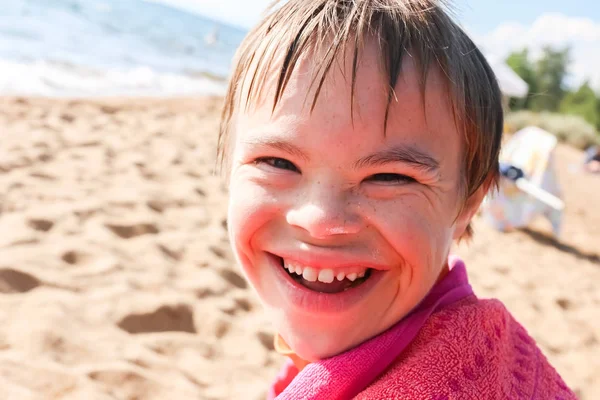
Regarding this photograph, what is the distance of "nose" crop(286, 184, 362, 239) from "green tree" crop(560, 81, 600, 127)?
97.7ft

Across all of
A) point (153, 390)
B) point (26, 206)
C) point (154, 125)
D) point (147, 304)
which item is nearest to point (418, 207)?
point (153, 390)

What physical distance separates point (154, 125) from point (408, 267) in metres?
6.11

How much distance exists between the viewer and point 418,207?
3.57ft

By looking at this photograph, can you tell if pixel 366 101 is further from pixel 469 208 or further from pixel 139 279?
pixel 139 279

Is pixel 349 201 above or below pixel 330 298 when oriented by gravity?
above

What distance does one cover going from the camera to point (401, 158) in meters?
1.07

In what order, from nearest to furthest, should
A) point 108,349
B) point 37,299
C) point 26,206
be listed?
point 108,349
point 37,299
point 26,206

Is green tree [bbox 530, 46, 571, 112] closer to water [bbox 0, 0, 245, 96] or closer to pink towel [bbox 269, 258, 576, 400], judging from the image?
water [bbox 0, 0, 245, 96]

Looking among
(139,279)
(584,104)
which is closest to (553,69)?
(584,104)

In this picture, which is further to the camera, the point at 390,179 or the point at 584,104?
the point at 584,104

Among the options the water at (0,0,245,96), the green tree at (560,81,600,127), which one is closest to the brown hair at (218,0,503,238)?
the water at (0,0,245,96)

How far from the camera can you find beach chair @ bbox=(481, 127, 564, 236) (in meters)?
6.02

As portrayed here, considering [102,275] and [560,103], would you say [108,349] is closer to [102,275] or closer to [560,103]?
[102,275]

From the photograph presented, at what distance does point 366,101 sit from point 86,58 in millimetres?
11334
